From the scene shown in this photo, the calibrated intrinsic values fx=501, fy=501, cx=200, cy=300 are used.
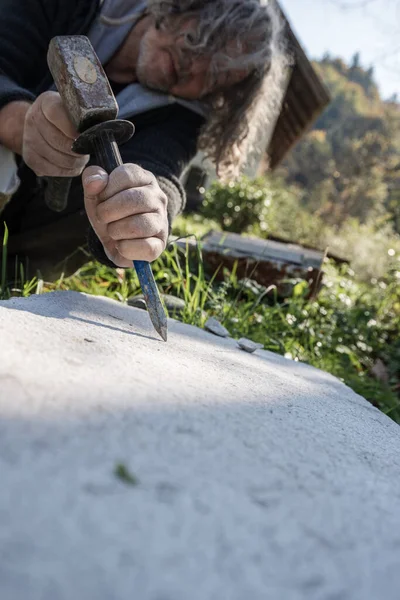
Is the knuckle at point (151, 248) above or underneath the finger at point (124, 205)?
underneath

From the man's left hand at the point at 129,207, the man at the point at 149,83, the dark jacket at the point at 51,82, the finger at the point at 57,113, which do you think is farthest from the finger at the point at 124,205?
the dark jacket at the point at 51,82

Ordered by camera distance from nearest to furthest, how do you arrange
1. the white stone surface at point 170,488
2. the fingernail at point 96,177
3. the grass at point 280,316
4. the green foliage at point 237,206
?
1. the white stone surface at point 170,488
2. the fingernail at point 96,177
3. the grass at point 280,316
4. the green foliage at point 237,206

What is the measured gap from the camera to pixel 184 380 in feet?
2.63

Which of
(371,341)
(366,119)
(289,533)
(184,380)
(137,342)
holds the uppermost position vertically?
(289,533)

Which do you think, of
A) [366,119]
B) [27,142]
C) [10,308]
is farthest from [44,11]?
[366,119]

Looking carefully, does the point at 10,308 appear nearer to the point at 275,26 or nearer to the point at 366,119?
the point at 275,26

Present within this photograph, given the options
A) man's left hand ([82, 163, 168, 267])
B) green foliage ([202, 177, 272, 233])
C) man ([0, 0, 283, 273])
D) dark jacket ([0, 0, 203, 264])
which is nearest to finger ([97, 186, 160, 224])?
man's left hand ([82, 163, 168, 267])

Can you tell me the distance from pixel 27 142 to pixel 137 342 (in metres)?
0.78

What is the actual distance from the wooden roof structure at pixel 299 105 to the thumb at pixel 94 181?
8.31 meters

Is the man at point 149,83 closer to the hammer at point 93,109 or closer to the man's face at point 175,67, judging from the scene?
the man's face at point 175,67

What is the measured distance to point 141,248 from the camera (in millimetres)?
1124

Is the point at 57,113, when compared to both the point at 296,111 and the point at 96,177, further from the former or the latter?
the point at 296,111

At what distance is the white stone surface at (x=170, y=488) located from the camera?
0.44 metres

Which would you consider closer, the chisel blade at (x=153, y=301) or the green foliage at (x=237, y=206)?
the chisel blade at (x=153, y=301)
